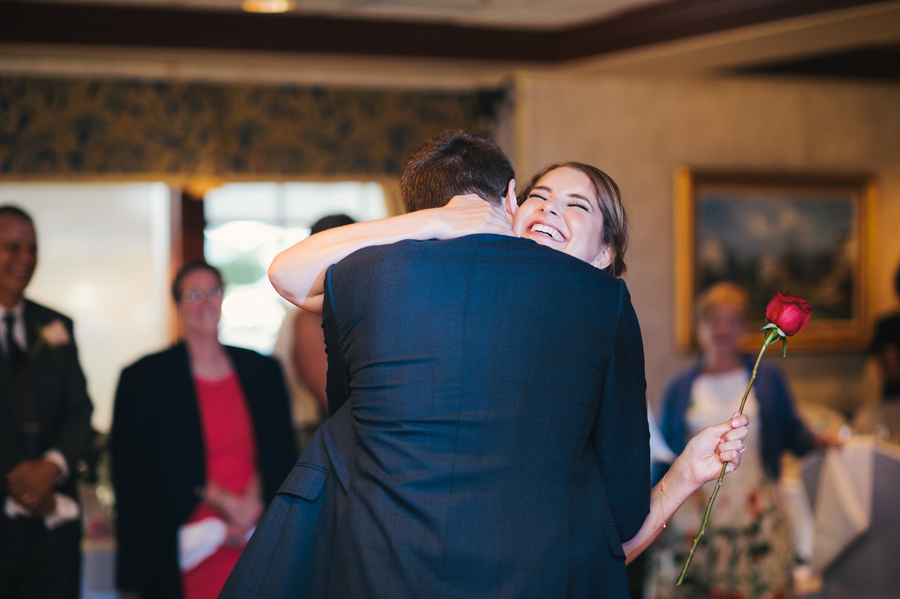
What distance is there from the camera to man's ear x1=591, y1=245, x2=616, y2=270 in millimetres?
1624

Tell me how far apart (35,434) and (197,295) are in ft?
2.30

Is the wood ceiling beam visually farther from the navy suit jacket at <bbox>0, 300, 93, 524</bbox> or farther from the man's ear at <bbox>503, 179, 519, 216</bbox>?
the man's ear at <bbox>503, 179, 519, 216</bbox>

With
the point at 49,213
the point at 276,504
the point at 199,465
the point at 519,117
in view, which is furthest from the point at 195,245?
the point at 276,504

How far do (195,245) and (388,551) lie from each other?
14.2 feet

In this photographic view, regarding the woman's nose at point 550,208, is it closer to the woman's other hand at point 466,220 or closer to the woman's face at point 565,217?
the woman's face at point 565,217

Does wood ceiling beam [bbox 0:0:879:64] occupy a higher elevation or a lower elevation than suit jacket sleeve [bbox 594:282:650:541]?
higher

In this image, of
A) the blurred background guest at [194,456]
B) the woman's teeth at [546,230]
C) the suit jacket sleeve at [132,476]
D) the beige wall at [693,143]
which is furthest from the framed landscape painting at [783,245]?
the woman's teeth at [546,230]

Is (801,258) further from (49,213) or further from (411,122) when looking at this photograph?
(49,213)

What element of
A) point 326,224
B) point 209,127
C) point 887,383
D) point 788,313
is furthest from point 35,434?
point 887,383

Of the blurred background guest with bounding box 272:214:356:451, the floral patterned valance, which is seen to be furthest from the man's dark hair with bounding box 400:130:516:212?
the floral patterned valance

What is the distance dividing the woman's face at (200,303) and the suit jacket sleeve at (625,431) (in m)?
2.10

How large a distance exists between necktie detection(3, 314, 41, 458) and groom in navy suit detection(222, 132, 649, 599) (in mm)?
1980

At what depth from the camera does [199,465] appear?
2.99 meters

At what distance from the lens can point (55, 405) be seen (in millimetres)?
3125
